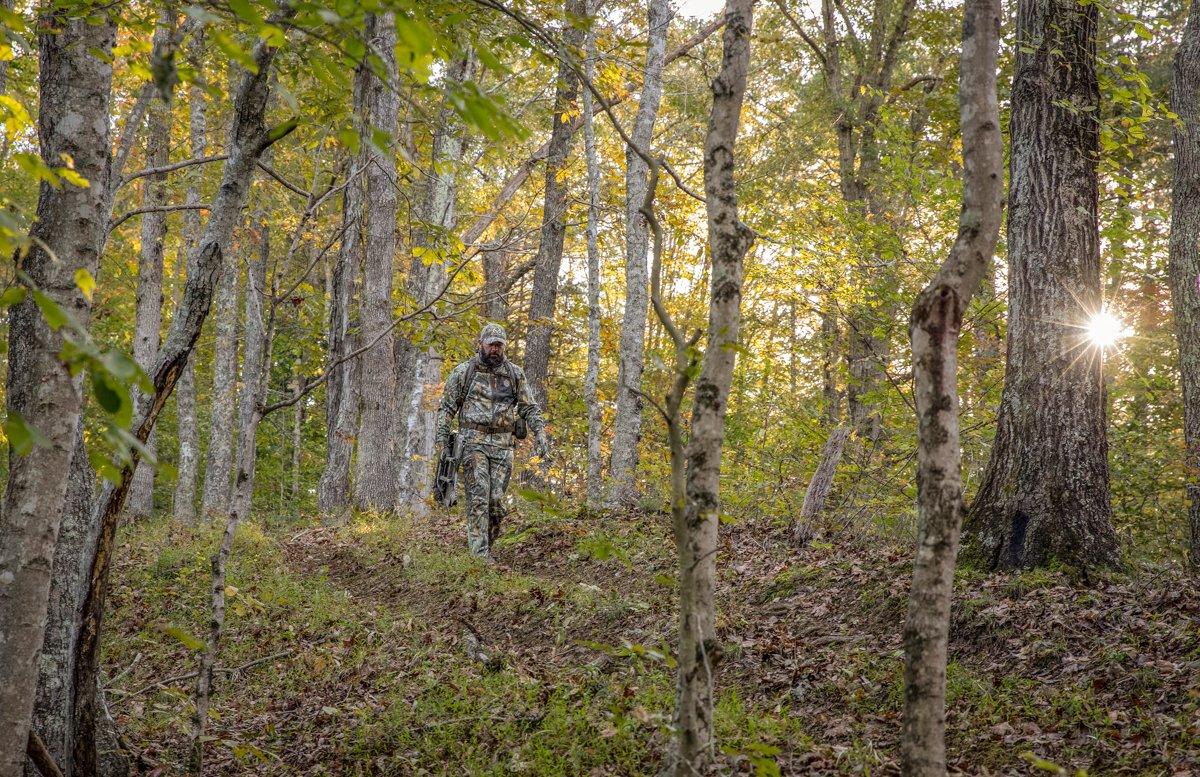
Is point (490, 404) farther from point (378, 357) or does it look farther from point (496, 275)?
point (496, 275)

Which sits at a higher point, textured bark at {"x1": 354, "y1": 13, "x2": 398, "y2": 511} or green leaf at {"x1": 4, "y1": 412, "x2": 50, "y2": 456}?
textured bark at {"x1": 354, "y1": 13, "x2": 398, "y2": 511}

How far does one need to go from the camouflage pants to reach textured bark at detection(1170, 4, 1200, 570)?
7463 mm

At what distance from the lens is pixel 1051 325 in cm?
703

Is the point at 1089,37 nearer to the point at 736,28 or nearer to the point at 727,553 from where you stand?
the point at 736,28

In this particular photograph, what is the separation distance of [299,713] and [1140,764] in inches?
227

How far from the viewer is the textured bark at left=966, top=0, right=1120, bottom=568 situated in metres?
6.70

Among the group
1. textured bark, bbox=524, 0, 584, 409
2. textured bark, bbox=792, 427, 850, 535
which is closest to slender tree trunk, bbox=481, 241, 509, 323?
textured bark, bbox=524, 0, 584, 409

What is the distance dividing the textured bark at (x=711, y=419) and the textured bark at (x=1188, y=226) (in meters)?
6.86

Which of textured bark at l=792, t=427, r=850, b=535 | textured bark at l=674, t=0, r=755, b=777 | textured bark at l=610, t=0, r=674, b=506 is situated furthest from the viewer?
textured bark at l=610, t=0, r=674, b=506

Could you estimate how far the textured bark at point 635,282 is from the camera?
40.5ft

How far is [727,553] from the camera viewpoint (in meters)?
9.33

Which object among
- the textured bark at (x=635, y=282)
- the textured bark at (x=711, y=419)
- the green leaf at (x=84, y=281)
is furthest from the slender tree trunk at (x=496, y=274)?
the green leaf at (x=84, y=281)

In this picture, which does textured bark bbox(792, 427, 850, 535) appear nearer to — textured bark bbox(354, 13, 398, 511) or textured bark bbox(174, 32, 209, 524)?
textured bark bbox(354, 13, 398, 511)

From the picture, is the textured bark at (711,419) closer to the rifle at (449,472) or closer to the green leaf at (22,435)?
the green leaf at (22,435)
